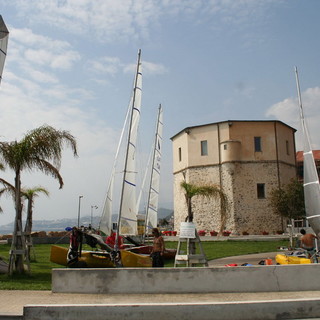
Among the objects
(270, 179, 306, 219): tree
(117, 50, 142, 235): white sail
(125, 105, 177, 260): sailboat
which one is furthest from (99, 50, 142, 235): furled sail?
(270, 179, 306, 219): tree

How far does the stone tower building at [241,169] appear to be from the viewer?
41656 mm

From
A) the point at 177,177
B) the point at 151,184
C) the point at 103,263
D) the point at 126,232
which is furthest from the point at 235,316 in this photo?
the point at 177,177

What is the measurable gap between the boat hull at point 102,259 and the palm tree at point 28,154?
5.11 feet

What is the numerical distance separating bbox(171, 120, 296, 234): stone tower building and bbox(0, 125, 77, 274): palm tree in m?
28.4

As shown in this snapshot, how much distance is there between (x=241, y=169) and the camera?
42.5 meters

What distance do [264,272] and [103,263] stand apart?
700 centimetres

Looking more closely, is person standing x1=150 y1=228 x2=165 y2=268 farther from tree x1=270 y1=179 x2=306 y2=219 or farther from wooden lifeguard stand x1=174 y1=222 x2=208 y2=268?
tree x1=270 y1=179 x2=306 y2=219

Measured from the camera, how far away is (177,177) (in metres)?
48.7

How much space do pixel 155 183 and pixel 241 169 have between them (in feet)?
46.2

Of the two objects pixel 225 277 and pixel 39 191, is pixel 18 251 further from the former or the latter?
pixel 39 191

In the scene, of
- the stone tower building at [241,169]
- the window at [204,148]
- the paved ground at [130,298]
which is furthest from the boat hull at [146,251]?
the window at [204,148]

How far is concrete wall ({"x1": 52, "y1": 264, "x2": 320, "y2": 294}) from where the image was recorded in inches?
384

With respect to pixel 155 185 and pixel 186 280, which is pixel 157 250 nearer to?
pixel 186 280

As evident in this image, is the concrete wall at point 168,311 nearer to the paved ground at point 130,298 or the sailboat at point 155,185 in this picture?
the paved ground at point 130,298
